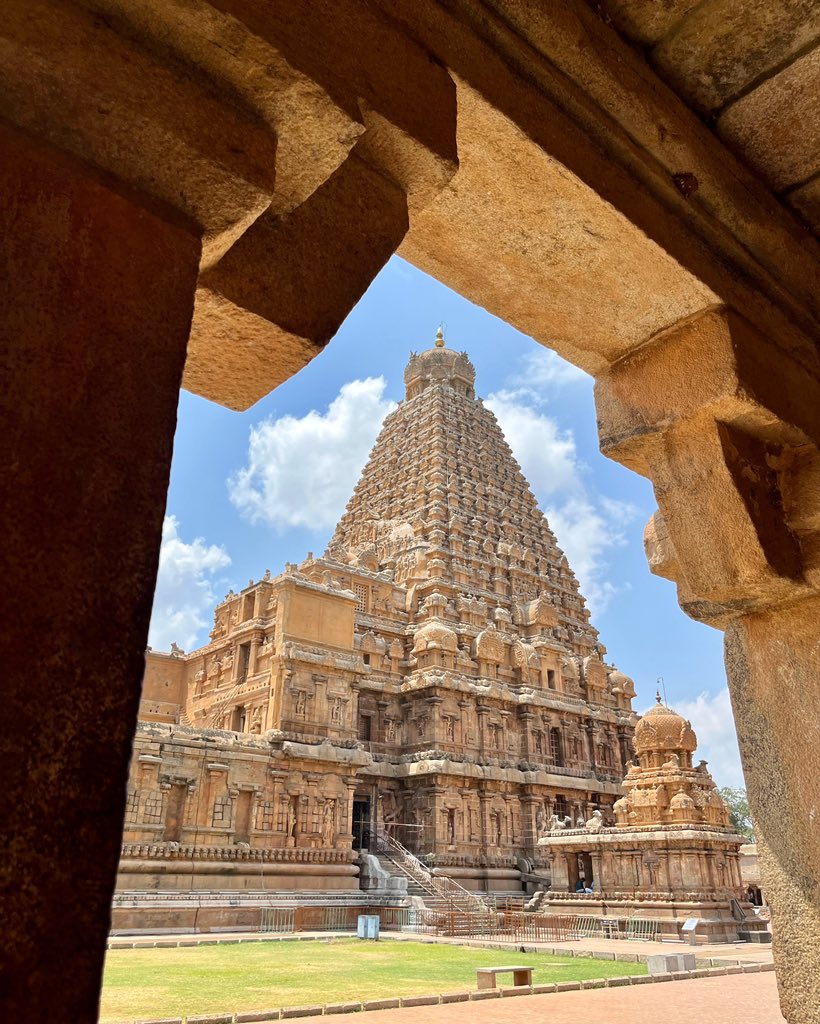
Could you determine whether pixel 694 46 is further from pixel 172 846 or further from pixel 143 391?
pixel 172 846

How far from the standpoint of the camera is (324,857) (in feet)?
75.9

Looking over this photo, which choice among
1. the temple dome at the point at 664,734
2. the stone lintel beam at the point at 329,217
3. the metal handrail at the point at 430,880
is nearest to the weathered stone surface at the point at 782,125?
the stone lintel beam at the point at 329,217

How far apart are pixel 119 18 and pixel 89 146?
1.17ft

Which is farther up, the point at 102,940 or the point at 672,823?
the point at 672,823

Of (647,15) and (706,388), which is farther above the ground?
(647,15)

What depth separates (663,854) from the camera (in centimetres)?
2234

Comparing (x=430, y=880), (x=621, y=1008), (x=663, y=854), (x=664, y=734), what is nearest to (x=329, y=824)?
(x=430, y=880)

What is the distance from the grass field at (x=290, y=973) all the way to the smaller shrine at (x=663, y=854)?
242 inches

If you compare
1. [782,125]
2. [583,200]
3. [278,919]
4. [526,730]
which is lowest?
[278,919]

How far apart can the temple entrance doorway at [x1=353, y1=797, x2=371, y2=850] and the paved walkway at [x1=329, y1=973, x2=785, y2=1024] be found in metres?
19.1

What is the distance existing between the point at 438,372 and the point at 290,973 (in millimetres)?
41730

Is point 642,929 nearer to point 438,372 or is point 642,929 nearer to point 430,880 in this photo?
point 430,880

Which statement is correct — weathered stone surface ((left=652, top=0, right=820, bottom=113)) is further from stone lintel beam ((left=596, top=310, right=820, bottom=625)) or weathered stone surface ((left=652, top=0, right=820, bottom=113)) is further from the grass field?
the grass field

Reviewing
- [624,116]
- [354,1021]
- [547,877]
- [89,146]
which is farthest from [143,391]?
[547,877]
